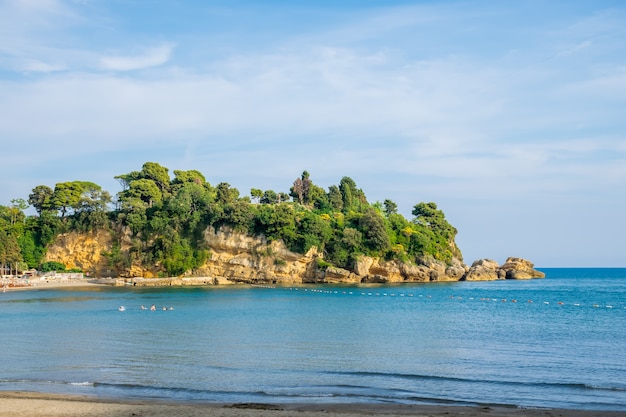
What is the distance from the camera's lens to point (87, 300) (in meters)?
54.1

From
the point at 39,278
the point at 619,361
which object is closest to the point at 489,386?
the point at 619,361

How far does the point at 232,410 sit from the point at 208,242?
2831 inches

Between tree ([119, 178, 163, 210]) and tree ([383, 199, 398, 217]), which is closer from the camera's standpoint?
tree ([119, 178, 163, 210])

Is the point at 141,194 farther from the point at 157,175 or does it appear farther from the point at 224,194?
the point at 224,194

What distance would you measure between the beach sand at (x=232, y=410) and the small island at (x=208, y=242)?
219ft

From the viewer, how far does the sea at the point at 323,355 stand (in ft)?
58.7

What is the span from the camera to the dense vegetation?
84000 mm

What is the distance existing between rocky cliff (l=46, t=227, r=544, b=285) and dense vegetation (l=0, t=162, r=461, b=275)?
103 centimetres

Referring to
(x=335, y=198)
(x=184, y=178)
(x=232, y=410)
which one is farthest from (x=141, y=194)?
(x=232, y=410)

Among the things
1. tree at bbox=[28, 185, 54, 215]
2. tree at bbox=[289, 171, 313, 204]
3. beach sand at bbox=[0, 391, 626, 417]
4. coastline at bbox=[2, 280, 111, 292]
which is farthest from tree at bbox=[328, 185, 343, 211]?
beach sand at bbox=[0, 391, 626, 417]

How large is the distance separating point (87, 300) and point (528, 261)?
85.5 metres

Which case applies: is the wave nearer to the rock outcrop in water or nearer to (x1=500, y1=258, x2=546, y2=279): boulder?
Answer: the rock outcrop in water

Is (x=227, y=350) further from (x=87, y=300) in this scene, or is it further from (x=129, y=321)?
(x=87, y=300)

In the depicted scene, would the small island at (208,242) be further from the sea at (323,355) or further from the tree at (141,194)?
the sea at (323,355)
